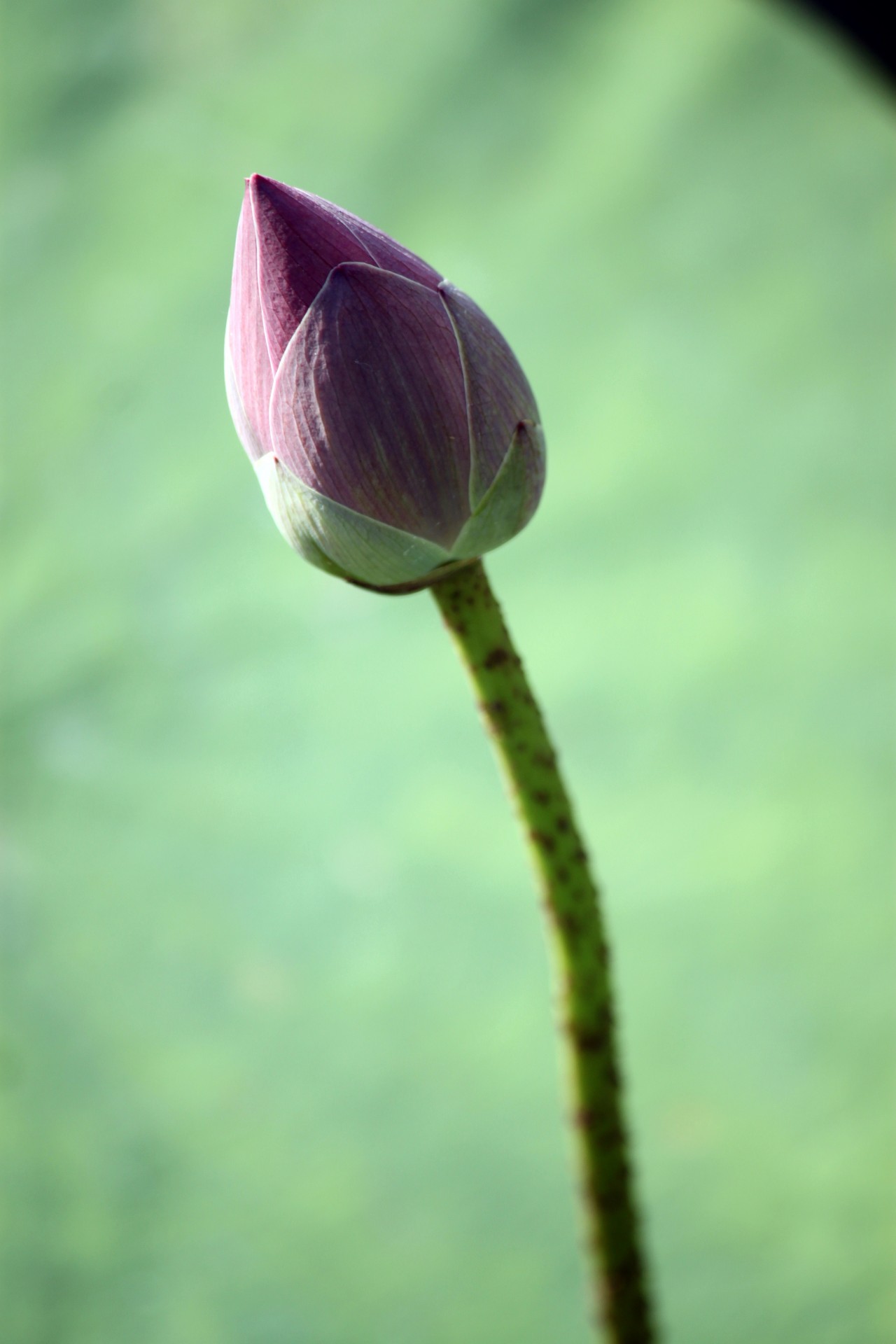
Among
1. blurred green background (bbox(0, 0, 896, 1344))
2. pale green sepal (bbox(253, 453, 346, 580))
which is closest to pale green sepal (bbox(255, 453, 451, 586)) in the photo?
pale green sepal (bbox(253, 453, 346, 580))

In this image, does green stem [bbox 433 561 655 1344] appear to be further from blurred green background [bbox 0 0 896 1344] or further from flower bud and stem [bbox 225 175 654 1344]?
blurred green background [bbox 0 0 896 1344]

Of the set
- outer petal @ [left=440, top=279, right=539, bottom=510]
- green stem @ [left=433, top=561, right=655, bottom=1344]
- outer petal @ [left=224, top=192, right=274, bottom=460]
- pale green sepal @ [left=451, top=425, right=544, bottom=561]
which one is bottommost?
green stem @ [left=433, top=561, right=655, bottom=1344]

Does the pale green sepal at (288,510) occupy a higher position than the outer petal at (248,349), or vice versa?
the outer petal at (248,349)

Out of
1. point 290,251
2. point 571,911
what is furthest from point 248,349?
point 571,911

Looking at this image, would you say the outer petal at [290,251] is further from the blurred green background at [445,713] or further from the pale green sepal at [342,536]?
the blurred green background at [445,713]

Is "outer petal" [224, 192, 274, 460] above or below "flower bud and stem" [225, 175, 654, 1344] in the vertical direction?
above

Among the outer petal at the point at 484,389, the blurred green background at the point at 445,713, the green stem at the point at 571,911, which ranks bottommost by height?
the green stem at the point at 571,911

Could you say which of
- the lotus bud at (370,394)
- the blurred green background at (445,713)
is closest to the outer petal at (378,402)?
the lotus bud at (370,394)

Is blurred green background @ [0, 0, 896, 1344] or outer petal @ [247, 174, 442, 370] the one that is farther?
blurred green background @ [0, 0, 896, 1344]
